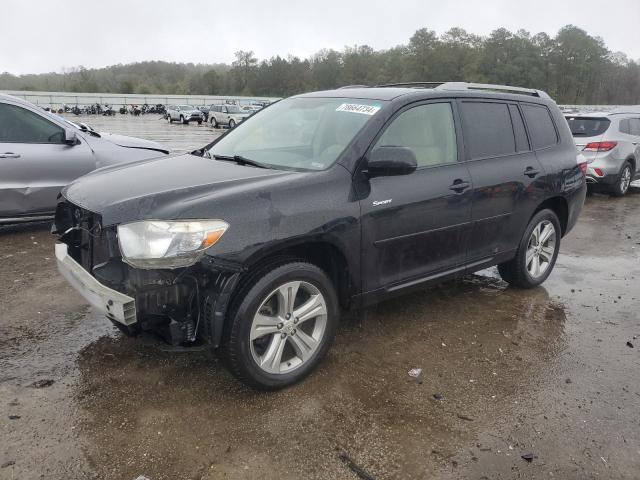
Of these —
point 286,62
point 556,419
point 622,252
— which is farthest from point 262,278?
point 286,62

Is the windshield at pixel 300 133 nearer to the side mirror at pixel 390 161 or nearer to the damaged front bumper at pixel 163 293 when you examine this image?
the side mirror at pixel 390 161

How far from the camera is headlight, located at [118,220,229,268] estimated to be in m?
2.69

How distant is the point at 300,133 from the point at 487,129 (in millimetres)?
1620

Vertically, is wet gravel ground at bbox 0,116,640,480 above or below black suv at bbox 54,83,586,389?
below

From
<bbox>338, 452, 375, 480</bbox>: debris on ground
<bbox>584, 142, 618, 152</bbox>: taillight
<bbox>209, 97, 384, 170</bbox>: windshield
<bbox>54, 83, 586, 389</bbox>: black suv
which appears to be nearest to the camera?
<bbox>338, 452, 375, 480</bbox>: debris on ground

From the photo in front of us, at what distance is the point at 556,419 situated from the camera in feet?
9.83

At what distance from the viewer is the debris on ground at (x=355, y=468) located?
2.49 meters

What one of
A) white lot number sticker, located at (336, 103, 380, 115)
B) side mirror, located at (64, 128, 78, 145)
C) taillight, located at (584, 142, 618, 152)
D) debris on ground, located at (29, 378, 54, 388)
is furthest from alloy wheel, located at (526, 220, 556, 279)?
taillight, located at (584, 142, 618, 152)

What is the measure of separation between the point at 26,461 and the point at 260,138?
2.63 m

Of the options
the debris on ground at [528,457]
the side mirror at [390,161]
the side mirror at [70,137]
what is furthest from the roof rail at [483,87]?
the side mirror at [70,137]

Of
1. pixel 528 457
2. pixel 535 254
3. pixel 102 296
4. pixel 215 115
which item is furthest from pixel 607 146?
pixel 215 115

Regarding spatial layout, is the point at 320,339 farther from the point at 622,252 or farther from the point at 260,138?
the point at 622,252

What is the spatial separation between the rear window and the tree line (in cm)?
8039

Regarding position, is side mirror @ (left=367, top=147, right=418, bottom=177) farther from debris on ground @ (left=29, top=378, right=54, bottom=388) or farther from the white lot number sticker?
debris on ground @ (left=29, top=378, right=54, bottom=388)
